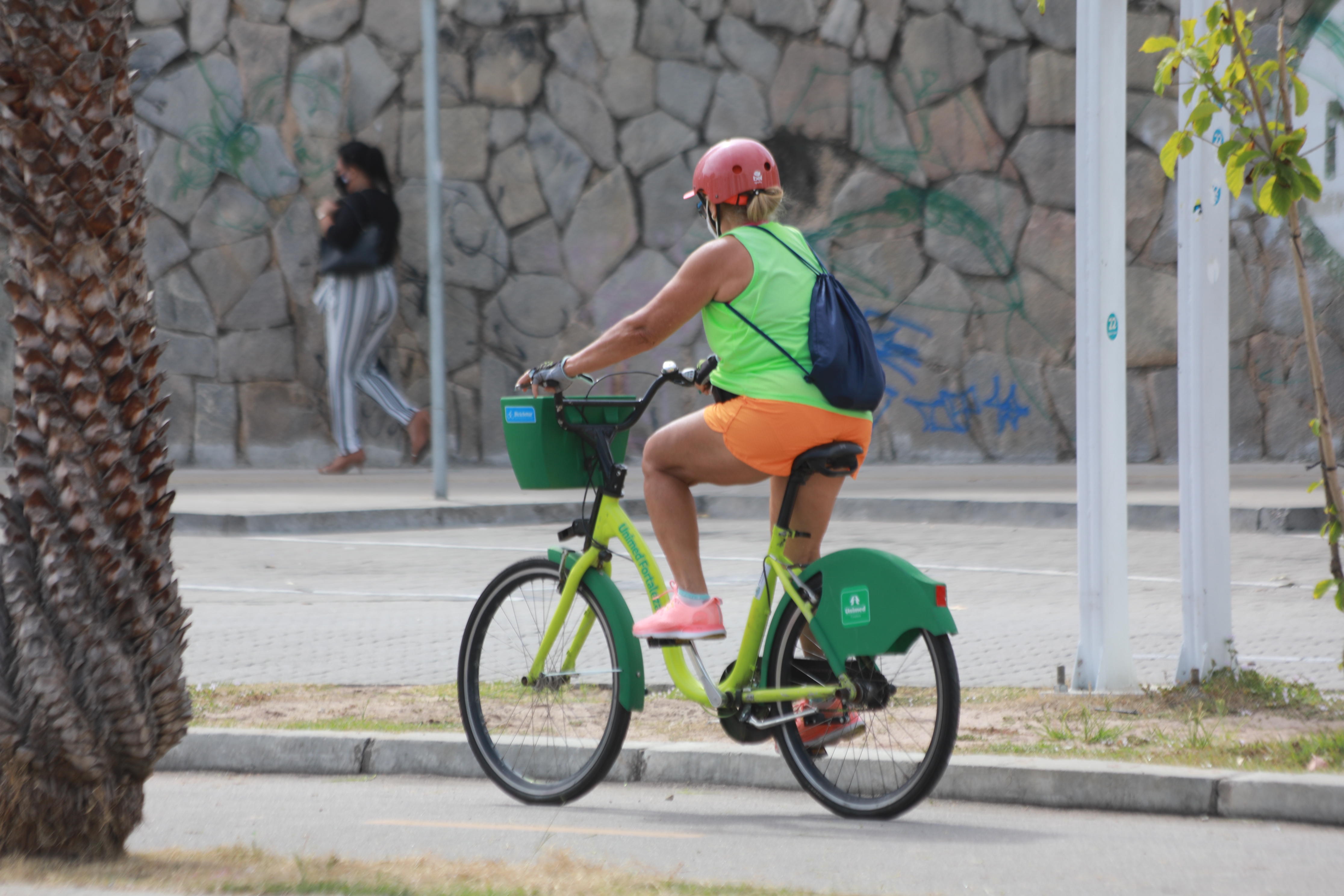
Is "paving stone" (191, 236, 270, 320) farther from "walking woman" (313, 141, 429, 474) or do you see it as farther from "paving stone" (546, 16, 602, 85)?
"paving stone" (546, 16, 602, 85)

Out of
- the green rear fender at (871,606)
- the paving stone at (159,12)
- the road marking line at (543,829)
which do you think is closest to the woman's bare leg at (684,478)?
the green rear fender at (871,606)

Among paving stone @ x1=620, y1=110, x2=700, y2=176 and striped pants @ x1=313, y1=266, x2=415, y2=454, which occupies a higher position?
paving stone @ x1=620, y1=110, x2=700, y2=176

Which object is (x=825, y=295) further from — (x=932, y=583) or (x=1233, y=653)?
(x=1233, y=653)

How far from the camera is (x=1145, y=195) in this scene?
1514cm

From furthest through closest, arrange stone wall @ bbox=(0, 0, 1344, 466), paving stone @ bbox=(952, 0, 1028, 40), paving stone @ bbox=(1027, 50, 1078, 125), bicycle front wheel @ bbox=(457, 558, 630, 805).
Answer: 1. paving stone @ bbox=(952, 0, 1028, 40)
2. paving stone @ bbox=(1027, 50, 1078, 125)
3. stone wall @ bbox=(0, 0, 1344, 466)
4. bicycle front wheel @ bbox=(457, 558, 630, 805)

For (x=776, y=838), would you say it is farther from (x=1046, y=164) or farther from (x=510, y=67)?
(x=510, y=67)

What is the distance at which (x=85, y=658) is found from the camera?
144 inches

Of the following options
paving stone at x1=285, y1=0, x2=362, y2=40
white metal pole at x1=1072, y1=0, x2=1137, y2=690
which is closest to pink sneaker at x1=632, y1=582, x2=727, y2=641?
white metal pole at x1=1072, y1=0, x2=1137, y2=690

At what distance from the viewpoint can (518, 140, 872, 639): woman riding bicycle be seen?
14.2 ft

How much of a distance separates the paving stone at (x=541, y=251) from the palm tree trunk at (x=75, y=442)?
1296 cm

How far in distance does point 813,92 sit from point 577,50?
8.23 feet

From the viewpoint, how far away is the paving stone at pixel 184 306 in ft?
56.2

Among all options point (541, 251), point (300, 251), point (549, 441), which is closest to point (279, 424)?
point (300, 251)

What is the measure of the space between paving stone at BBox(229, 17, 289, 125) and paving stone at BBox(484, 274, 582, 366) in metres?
3.18
